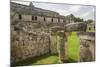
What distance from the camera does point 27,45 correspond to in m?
2.12

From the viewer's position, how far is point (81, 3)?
2340 millimetres

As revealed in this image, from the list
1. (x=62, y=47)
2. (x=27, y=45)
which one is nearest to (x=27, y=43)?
(x=27, y=45)

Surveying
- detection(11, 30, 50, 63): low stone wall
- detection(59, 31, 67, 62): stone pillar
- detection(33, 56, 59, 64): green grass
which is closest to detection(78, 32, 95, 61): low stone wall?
detection(59, 31, 67, 62): stone pillar

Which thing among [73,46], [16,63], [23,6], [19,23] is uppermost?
[23,6]

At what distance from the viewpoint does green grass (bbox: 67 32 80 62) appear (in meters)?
2.28

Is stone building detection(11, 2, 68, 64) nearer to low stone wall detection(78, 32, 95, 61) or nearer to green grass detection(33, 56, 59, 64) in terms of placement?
green grass detection(33, 56, 59, 64)

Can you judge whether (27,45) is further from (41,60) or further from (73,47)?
(73,47)

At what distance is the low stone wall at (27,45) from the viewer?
6.75 feet

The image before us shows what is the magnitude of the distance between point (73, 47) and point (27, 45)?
0.60m

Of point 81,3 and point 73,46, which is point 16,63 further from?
point 81,3

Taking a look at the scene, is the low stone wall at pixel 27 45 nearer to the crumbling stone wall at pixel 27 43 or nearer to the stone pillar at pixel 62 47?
the crumbling stone wall at pixel 27 43

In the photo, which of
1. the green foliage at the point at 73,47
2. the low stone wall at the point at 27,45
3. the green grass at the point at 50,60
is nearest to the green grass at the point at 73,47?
the green foliage at the point at 73,47

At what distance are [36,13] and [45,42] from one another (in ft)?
1.23
